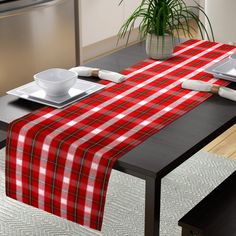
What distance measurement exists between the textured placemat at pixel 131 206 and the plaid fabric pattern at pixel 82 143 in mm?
634

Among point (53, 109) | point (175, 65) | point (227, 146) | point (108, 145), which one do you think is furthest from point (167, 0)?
point (227, 146)

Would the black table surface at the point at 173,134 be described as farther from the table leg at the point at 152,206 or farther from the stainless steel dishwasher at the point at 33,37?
the stainless steel dishwasher at the point at 33,37

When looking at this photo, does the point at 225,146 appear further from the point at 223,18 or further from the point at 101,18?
the point at 101,18

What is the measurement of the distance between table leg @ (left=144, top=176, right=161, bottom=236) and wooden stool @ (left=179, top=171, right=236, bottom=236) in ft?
0.40

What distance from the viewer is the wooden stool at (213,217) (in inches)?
76.0

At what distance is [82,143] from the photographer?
1940 millimetres

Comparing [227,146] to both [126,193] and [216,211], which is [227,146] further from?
[216,211]

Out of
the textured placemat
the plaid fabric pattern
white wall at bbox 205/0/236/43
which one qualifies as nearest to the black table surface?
the plaid fabric pattern

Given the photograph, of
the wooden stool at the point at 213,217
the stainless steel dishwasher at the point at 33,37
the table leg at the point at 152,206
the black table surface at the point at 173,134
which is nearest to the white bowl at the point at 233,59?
the black table surface at the point at 173,134

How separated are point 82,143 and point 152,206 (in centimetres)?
30

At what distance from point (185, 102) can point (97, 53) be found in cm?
307

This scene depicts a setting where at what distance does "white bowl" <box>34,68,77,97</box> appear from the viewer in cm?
224

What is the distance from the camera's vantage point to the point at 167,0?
2674 millimetres

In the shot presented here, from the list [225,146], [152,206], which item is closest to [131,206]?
[225,146]
